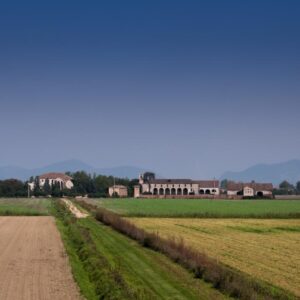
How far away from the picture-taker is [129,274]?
26.4 meters

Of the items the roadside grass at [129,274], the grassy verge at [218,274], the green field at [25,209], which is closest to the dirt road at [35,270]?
the roadside grass at [129,274]

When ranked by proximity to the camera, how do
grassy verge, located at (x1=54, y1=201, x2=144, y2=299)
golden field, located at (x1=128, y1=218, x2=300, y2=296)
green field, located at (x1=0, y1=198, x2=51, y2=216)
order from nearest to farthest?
grassy verge, located at (x1=54, y1=201, x2=144, y2=299) < golden field, located at (x1=128, y1=218, x2=300, y2=296) < green field, located at (x1=0, y1=198, x2=51, y2=216)

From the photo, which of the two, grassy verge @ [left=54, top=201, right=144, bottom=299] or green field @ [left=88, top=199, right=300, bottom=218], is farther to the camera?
green field @ [left=88, top=199, right=300, bottom=218]

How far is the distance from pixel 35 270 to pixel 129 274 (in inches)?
189

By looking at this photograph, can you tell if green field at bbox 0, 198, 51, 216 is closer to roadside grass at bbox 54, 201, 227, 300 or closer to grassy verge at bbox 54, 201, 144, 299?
roadside grass at bbox 54, 201, 227, 300

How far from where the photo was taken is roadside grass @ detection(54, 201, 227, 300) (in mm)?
21781

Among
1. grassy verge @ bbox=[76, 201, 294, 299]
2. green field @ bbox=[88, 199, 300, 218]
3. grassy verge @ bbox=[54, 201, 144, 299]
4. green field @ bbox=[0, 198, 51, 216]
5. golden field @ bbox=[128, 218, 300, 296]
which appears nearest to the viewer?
grassy verge @ bbox=[76, 201, 294, 299]

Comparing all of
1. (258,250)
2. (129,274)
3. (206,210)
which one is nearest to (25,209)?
(206,210)

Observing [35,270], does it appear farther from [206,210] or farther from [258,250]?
[206,210]

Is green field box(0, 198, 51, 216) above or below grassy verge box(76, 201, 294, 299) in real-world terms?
above

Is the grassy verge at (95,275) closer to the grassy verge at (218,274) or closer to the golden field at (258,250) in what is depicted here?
the grassy verge at (218,274)

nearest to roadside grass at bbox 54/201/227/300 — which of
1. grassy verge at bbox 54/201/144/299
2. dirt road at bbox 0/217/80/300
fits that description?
grassy verge at bbox 54/201/144/299

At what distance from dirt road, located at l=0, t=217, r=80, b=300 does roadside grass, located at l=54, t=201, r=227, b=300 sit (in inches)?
25.0

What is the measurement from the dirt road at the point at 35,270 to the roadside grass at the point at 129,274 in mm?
634
